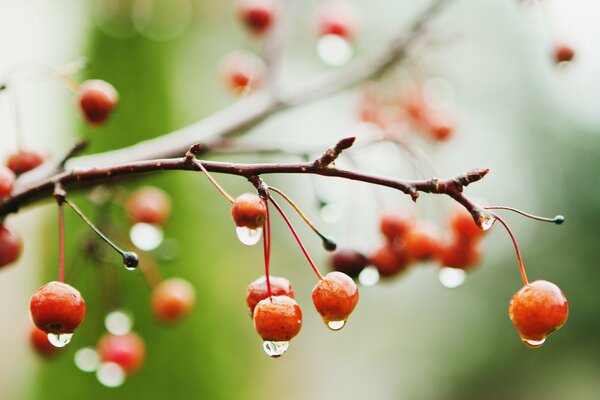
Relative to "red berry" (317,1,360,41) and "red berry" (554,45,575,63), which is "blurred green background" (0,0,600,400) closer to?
"red berry" (317,1,360,41)

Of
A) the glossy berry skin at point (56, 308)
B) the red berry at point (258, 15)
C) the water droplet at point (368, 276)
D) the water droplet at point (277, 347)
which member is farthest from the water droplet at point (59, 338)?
the red berry at point (258, 15)

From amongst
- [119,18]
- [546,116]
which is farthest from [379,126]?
[546,116]

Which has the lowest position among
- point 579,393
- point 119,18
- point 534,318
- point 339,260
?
point 579,393

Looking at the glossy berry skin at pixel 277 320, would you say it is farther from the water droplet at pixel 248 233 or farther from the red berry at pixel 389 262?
the red berry at pixel 389 262

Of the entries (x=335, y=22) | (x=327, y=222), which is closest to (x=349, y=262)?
(x=335, y=22)

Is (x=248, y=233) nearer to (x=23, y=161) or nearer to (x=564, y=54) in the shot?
(x=23, y=161)

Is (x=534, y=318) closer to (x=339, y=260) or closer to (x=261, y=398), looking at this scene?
(x=339, y=260)
